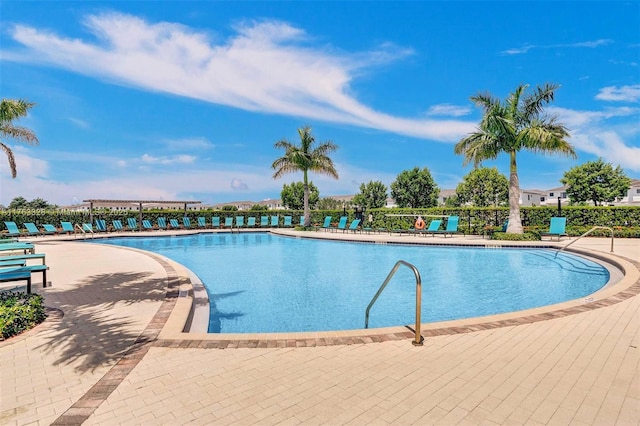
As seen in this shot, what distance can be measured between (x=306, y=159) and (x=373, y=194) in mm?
24724

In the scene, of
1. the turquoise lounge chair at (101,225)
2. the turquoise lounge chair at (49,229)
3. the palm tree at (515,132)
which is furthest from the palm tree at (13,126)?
the palm tree at (515,132)

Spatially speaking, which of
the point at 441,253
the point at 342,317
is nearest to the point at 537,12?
the point at 441,253

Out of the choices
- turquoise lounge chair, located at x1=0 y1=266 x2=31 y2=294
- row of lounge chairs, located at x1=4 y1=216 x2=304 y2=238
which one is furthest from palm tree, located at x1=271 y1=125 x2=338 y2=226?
turquoise lounge chair, located at x1=0 y1=266 x2=31 y2=294

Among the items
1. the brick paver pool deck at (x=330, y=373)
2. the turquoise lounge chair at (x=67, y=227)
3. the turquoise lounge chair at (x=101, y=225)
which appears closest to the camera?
the brick paver pool deck at (x=330, y=373)

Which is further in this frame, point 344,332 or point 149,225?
point 149,225

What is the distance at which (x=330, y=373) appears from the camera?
123 inches

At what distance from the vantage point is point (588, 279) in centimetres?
884

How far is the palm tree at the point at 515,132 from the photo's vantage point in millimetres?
15602

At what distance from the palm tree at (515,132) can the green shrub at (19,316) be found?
17.3 meters

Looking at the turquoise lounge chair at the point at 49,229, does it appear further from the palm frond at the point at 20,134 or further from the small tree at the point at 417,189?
the small tree at the point at 417,189

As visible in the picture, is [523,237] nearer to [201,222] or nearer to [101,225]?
[201,222]

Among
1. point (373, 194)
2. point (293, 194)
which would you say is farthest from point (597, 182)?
point (293, 194)

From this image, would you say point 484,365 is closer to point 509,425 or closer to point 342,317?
point 509,425

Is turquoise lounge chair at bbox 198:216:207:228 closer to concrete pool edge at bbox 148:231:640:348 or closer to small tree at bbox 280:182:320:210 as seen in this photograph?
concrete pool edge at bbox 148:231:640:348
